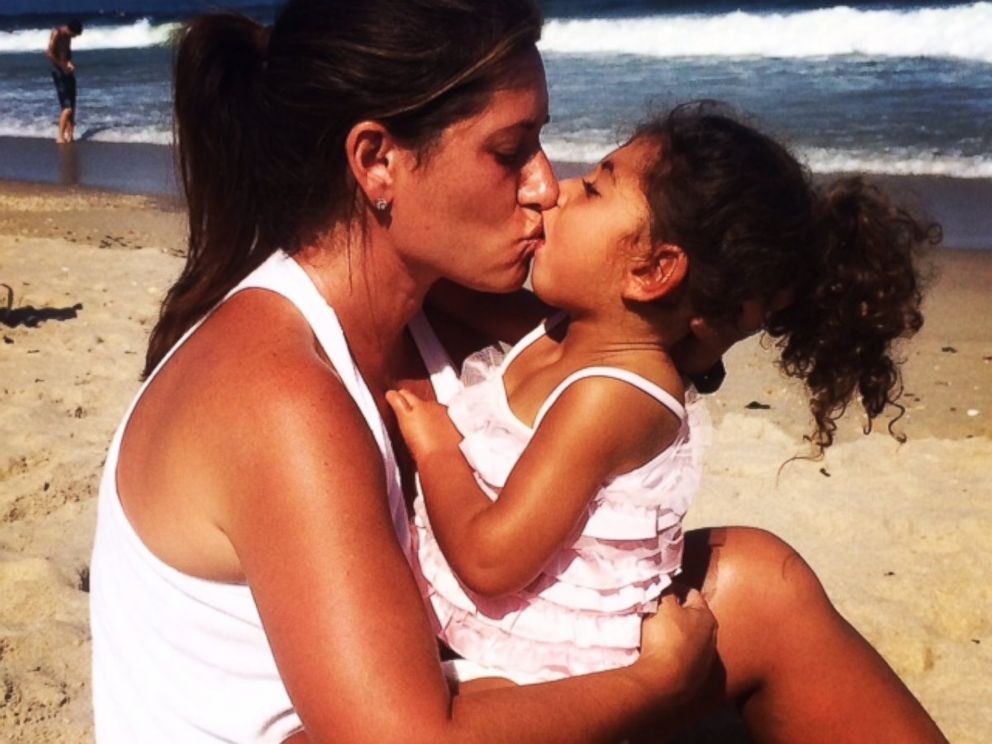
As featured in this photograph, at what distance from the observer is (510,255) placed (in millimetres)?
2160

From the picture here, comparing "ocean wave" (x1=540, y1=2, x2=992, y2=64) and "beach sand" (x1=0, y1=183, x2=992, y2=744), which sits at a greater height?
"ocean wave" (x1=540, y1=2, x2=992, y2=64)

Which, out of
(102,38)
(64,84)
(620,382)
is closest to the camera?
(620,382)

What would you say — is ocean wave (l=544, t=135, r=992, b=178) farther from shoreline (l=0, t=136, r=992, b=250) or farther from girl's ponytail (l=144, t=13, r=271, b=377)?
girl's ponytail (l=144, t=13, r=271, b=377)

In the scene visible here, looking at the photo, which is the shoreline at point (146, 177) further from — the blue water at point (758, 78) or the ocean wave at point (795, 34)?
the ocean wave at point (795, 34)

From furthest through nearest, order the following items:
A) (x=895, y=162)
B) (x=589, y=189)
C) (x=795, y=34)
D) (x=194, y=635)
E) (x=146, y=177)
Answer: (x=795, y=34) → (x=146, y=177) → (x=895, y=162) → (x=589, y=189) → (x=194, y=635)

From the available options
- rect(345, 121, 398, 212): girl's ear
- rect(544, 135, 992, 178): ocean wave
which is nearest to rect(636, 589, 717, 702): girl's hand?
rect(345, 121, 398, 212): girl's ear

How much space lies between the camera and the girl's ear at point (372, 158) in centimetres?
197

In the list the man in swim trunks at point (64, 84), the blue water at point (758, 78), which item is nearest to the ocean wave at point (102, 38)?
the blue water at point (758, 78)

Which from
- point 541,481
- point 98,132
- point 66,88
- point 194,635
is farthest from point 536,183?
point 66,88

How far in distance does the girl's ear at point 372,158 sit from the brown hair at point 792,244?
455 millimetres

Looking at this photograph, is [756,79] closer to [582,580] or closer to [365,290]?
[365,290]

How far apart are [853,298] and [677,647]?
2.40 ft

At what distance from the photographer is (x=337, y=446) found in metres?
1.66

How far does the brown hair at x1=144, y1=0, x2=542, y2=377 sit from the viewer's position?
192 centimetres
